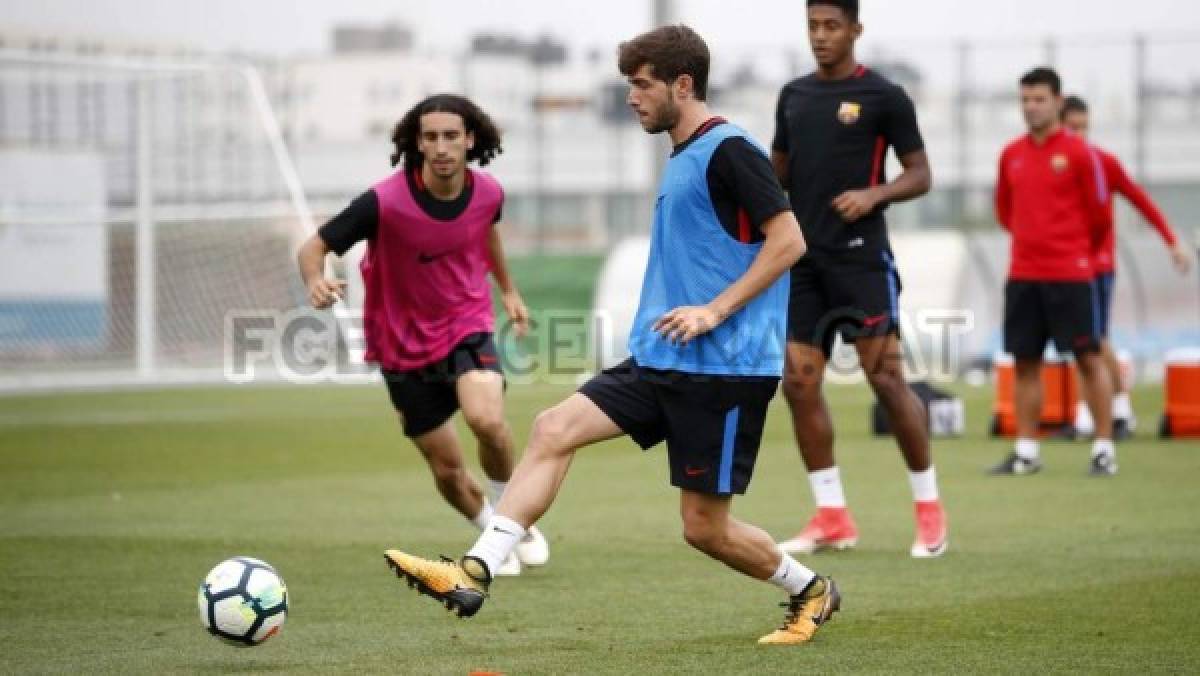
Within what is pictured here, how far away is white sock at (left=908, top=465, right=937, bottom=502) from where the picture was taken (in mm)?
9656

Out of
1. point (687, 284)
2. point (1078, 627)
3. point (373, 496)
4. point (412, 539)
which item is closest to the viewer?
point (687, 284)

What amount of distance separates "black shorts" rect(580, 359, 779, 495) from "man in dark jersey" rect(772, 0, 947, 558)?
2.72 metres

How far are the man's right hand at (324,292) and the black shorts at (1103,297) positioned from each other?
6.79 metres

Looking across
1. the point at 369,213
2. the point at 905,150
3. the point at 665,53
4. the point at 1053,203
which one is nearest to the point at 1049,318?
the point at 1053,203

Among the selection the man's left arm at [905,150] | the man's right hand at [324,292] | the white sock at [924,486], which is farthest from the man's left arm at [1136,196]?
the man's right hand at [324,292]

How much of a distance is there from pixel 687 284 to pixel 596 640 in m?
1.32

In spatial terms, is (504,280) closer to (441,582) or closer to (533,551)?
(533,551)

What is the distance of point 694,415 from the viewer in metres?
6.92

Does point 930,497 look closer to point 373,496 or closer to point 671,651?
point 671,651

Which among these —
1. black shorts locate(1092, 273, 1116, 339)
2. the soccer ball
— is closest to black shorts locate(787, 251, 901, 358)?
the soccer ball

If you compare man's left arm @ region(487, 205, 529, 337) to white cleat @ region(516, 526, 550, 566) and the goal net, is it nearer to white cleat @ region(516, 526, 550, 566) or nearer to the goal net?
white cleat @ region(516, 526, 550, 566)

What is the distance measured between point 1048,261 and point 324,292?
21.9 feet

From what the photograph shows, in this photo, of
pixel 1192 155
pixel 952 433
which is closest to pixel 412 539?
pixel 952 433

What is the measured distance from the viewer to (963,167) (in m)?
32.9
